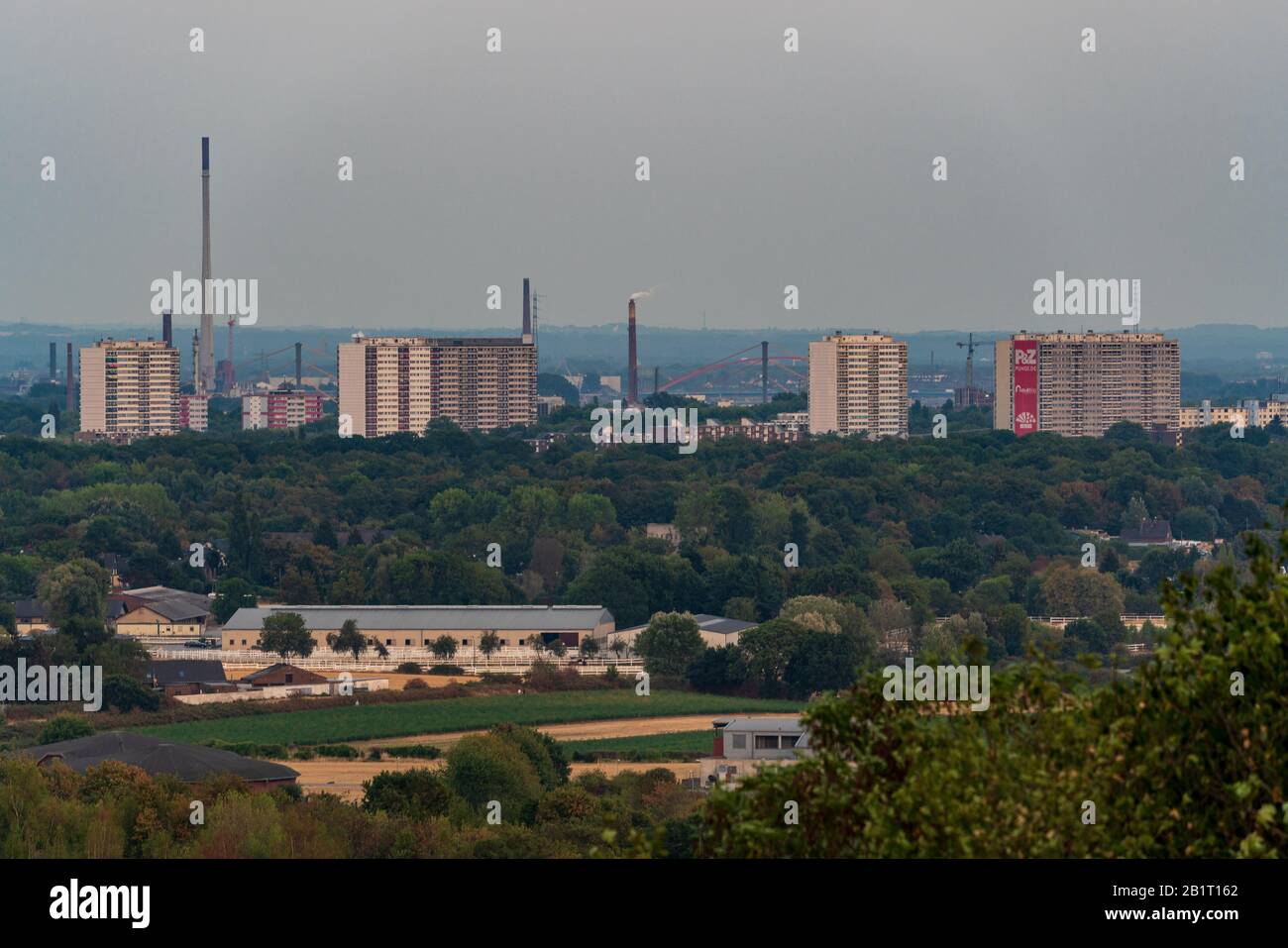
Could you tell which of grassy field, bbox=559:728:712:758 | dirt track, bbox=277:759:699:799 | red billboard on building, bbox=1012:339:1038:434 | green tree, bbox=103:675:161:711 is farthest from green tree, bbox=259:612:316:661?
red billboard on building, bbox=1012:339:1038:434

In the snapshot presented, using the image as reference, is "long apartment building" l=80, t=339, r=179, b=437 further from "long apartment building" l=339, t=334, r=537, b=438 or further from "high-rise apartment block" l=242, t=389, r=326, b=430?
"long apartment building" l=339, t=334, r=537, b=438

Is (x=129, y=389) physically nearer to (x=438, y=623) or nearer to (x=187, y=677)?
(x=438, y=623)

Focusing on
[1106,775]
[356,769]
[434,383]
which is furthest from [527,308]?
[1106,775]

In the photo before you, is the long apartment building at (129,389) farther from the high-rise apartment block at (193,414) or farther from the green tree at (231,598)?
the green tree at (231,598)
